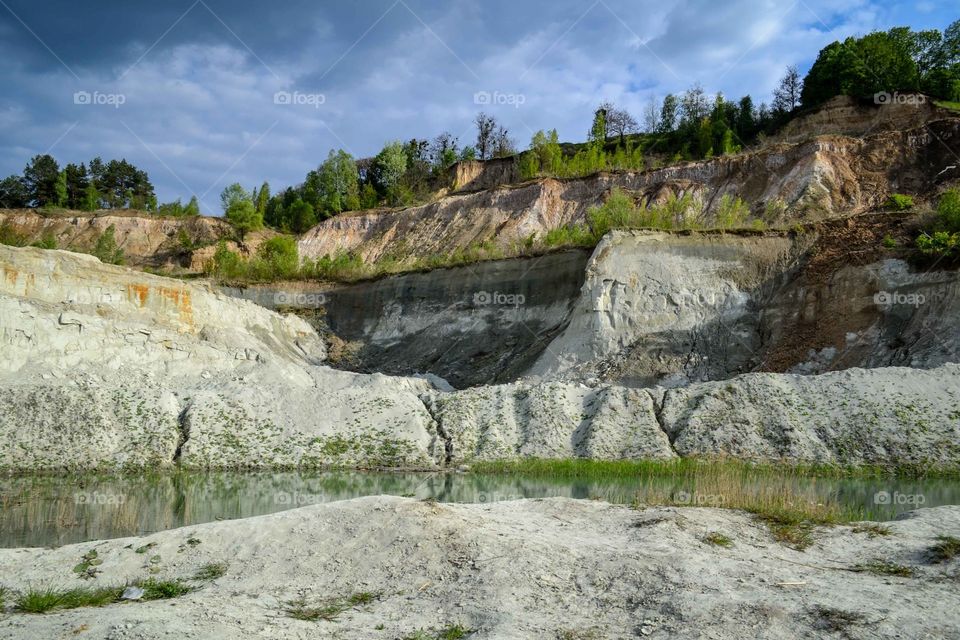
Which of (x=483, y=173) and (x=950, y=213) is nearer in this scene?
(x=950, y=213)

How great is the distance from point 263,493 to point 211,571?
784cm

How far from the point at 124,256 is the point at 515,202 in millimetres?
39377

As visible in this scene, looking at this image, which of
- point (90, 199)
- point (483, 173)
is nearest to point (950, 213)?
point (483, 173)

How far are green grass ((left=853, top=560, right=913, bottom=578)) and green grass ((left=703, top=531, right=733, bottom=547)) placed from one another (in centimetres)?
166

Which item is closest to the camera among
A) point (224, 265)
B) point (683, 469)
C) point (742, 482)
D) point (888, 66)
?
point (742, 482)

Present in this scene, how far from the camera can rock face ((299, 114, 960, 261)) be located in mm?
47531

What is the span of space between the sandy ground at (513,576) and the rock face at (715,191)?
1261 inches

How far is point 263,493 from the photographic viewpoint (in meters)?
17.4

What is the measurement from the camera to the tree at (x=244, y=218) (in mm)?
74188

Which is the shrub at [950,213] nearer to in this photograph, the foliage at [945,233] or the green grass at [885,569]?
the foliage at [945,233]

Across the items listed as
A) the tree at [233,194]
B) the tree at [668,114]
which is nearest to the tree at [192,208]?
the tree at [233,194]

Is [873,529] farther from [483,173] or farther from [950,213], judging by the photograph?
[483,173]

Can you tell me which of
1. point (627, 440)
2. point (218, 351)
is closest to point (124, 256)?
point (218, 351)

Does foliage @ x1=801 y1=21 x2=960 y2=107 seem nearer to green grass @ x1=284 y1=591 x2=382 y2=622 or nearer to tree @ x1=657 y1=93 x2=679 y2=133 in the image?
tree @ x1=657 y1=93 x2=679 y2=133
